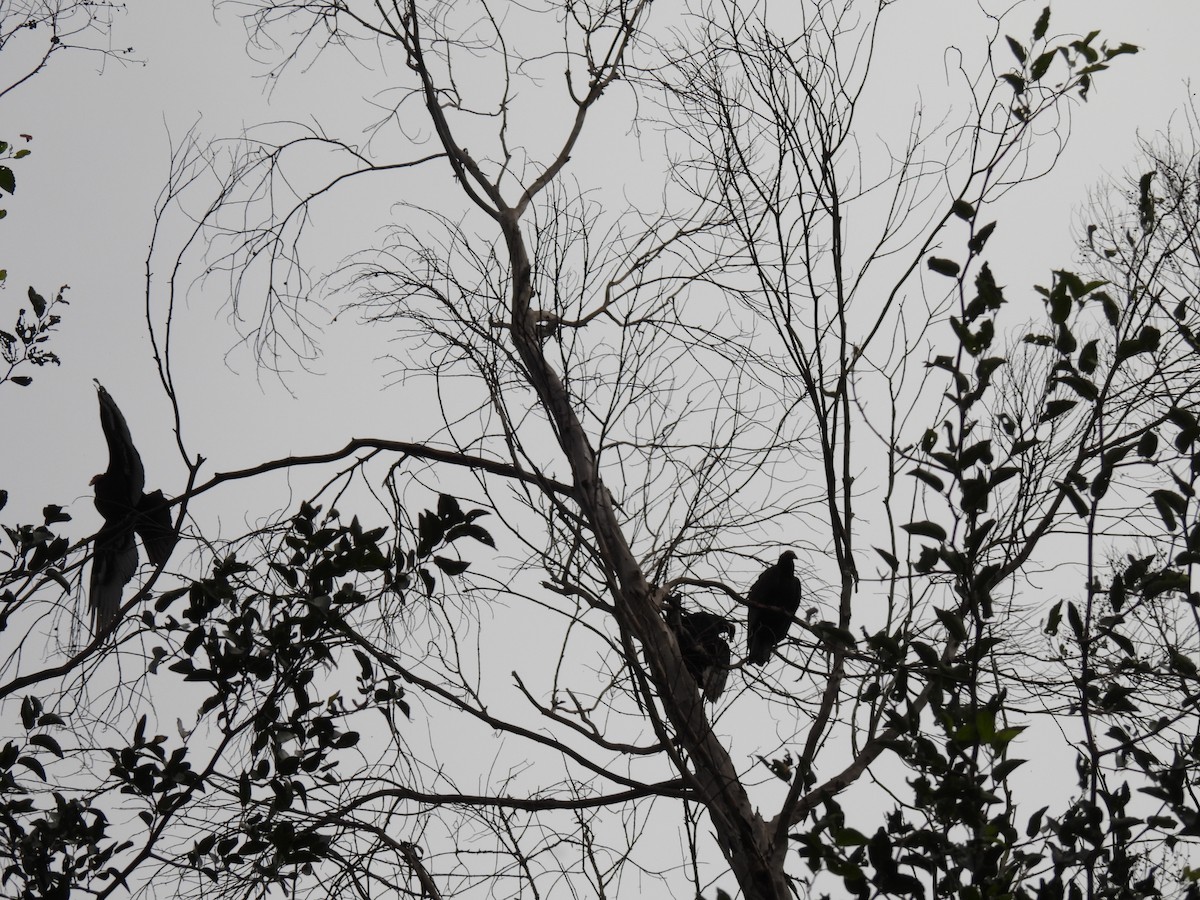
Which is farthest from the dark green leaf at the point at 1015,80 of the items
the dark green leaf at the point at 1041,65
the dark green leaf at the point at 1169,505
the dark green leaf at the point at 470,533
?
the dark green leaf at the point at 470,533

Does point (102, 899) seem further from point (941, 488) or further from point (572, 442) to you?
point (941, 488)

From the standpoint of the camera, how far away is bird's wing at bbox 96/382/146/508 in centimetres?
310

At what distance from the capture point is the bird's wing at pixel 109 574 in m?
2.99

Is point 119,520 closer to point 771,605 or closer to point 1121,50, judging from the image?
point 771,605

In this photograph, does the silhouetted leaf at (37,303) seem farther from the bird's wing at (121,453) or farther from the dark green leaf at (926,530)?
the dark green leaf at (926,530)

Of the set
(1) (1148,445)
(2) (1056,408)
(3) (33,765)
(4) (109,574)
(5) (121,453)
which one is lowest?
(1) (1148,445)

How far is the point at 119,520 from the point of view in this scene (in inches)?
118

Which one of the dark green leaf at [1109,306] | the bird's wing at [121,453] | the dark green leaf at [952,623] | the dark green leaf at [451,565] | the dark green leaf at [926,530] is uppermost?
the bird's wing at [121,453]

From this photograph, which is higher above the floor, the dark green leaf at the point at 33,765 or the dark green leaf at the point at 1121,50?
the dark green leaf at the point at 1121,50

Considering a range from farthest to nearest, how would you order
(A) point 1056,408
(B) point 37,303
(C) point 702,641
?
(C) point 702,641 < (B) point 37,303 < (A) point 1056,408

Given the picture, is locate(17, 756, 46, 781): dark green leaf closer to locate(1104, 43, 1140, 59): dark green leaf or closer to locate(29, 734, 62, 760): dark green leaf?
locate(29, 734, 62, 760): dark green leaf

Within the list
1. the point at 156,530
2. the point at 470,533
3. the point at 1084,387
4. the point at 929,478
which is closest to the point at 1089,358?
the point at 1084,387

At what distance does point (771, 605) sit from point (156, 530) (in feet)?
5.78

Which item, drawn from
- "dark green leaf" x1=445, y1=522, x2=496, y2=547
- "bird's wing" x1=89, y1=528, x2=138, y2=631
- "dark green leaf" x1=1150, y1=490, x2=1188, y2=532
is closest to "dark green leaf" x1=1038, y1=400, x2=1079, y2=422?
"dark green leaf" x1=1150, y1=490, x2=1188, y2=532
